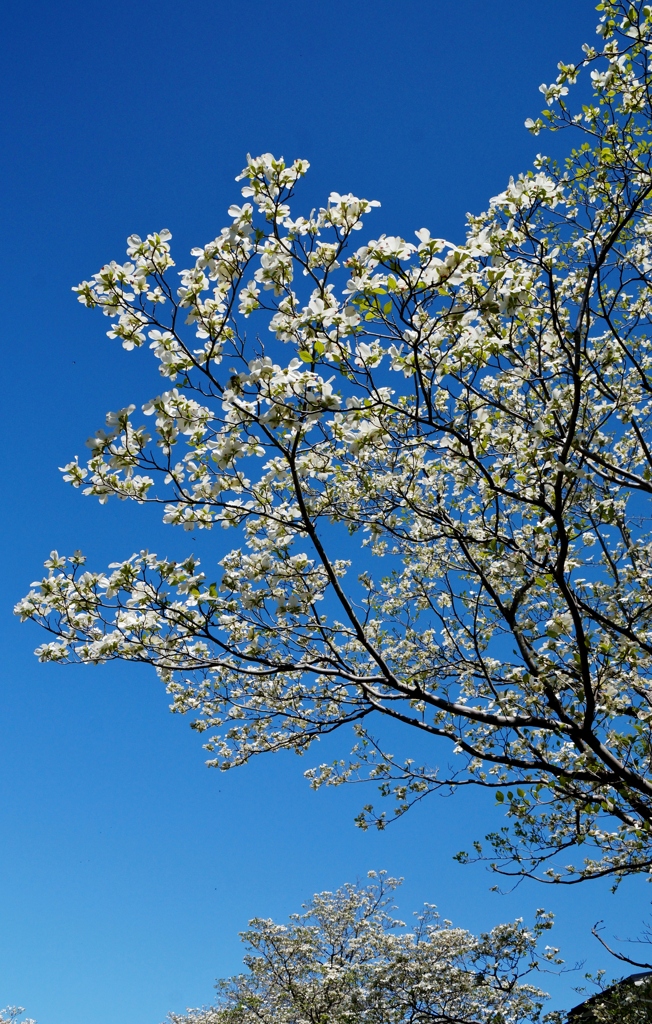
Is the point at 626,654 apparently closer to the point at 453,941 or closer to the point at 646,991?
the point at 646,991

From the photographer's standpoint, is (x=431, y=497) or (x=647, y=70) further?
(x=431, y=497)

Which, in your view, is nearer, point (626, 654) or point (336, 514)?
point (626, 654)

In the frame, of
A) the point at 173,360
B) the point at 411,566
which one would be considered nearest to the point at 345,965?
the point at 411,566

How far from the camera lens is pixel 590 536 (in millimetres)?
7344

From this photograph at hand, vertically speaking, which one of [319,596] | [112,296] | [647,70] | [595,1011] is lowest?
[595,1011]

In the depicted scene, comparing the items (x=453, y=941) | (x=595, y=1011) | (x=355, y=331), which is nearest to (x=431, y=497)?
(x=355, y=331)

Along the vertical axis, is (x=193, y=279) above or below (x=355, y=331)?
above

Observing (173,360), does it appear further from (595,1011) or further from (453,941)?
(453,941)

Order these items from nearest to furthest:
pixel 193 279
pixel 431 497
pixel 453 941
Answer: pixel 193 279, pixel 431 497, pixel 453 941

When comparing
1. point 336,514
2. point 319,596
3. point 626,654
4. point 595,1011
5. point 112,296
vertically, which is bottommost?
point 595,1011

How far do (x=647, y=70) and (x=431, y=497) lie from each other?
3.71 metres

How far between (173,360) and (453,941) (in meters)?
14.7

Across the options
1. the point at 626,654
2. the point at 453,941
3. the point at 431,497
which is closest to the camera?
the point at 626,654

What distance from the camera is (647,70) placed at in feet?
17.5
